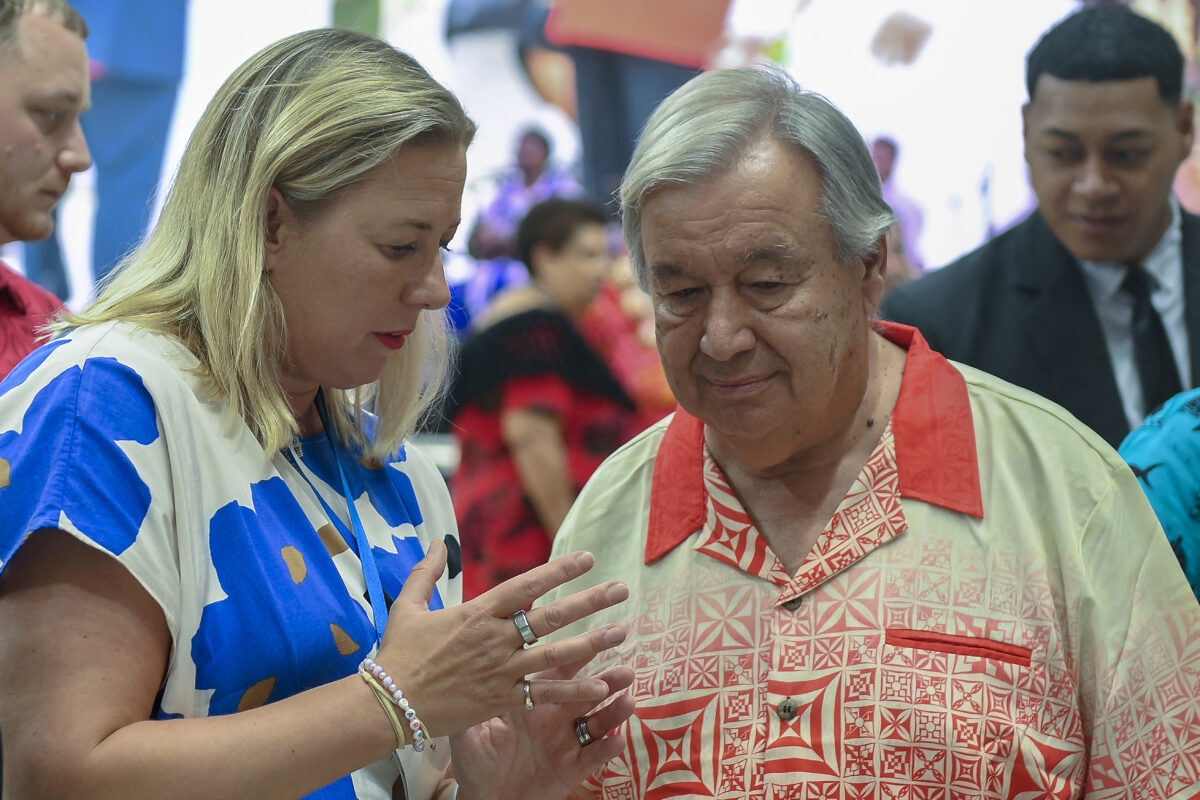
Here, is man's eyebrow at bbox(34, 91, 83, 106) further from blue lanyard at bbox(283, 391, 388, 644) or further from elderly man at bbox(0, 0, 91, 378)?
blue lanyard at bbox(283, 391, 388, 644)

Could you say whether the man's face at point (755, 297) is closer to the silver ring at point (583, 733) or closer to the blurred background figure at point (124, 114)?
the silver ring at point (583, 733)

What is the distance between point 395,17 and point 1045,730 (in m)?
4.35

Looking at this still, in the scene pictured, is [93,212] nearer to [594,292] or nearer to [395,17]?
A: [395,17]

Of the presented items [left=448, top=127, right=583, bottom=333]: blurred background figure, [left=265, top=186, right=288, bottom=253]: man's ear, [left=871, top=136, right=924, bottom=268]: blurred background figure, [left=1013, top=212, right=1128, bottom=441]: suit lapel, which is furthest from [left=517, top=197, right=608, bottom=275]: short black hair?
[left=265, top=186, right=288, bottom=253]: man's ear

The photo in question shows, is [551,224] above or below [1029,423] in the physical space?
below

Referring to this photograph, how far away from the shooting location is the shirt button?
164 centimetres

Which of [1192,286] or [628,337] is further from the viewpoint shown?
[628,337]

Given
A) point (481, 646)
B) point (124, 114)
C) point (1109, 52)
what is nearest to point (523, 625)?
point (481, 646)

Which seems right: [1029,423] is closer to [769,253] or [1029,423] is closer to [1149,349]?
[769,253]

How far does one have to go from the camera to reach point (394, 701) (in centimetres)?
141

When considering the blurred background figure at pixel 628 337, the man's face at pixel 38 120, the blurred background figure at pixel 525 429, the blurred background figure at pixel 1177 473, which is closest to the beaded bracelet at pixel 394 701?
the blurred background figure at pixel 1177 473

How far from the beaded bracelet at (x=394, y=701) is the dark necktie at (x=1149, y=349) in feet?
6.16

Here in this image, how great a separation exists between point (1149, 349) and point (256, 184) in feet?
6.54

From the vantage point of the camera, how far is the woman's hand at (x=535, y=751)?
1667 millimetres
